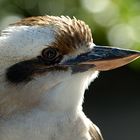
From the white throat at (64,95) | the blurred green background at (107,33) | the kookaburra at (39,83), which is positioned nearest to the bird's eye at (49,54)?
the kookaburra at (39,83)

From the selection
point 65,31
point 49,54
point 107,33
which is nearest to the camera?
point 49,54

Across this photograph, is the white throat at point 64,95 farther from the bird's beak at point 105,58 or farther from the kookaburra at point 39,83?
the bird's beak at point 105,58

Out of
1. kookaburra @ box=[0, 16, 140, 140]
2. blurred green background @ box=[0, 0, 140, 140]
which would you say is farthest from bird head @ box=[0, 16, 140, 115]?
blurred green background @ box=[0, 0, 140, 140]

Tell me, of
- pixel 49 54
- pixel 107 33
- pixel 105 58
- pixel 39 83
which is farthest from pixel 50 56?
pixel 107 33

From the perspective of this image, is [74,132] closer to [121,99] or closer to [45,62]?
[45,62]

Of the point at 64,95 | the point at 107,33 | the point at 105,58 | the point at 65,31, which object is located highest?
the point at 65,31

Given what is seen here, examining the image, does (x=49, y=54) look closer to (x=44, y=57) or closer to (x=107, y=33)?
(x=44, y=57)
